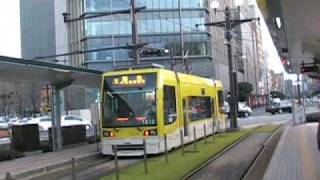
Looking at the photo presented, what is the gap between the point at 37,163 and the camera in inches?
843

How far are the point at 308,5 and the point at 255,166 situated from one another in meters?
5.85

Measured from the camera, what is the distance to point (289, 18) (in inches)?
634

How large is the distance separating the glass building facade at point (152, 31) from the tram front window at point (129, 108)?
69.9 metres

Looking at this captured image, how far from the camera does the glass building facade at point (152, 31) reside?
Answer: 95.2 metres

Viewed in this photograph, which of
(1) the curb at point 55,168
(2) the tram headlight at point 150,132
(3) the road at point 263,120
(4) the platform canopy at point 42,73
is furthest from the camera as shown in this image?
(3) the road at point 263,120

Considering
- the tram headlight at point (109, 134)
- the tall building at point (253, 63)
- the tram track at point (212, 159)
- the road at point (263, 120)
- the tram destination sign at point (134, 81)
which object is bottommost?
the tram track at point (212, 159)

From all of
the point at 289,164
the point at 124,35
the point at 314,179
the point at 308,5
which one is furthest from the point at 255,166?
the point at 124,35

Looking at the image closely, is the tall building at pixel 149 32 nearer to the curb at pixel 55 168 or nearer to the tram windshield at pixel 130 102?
the tram windshield at pixel 130 102

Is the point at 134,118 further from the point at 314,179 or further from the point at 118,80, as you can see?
the point at 314,179

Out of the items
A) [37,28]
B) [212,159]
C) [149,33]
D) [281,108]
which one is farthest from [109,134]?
[37,28]

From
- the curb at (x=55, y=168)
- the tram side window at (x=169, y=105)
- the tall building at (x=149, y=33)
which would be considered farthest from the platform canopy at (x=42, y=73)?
the tall building at (x=149, y=33)

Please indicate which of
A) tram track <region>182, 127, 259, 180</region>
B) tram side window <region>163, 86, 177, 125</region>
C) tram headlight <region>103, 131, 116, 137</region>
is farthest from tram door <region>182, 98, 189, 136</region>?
tram headlight <region>103, 131, 116, 137</region>

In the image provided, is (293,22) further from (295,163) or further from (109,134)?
(109,134)

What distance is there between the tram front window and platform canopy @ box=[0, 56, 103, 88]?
2456mm
